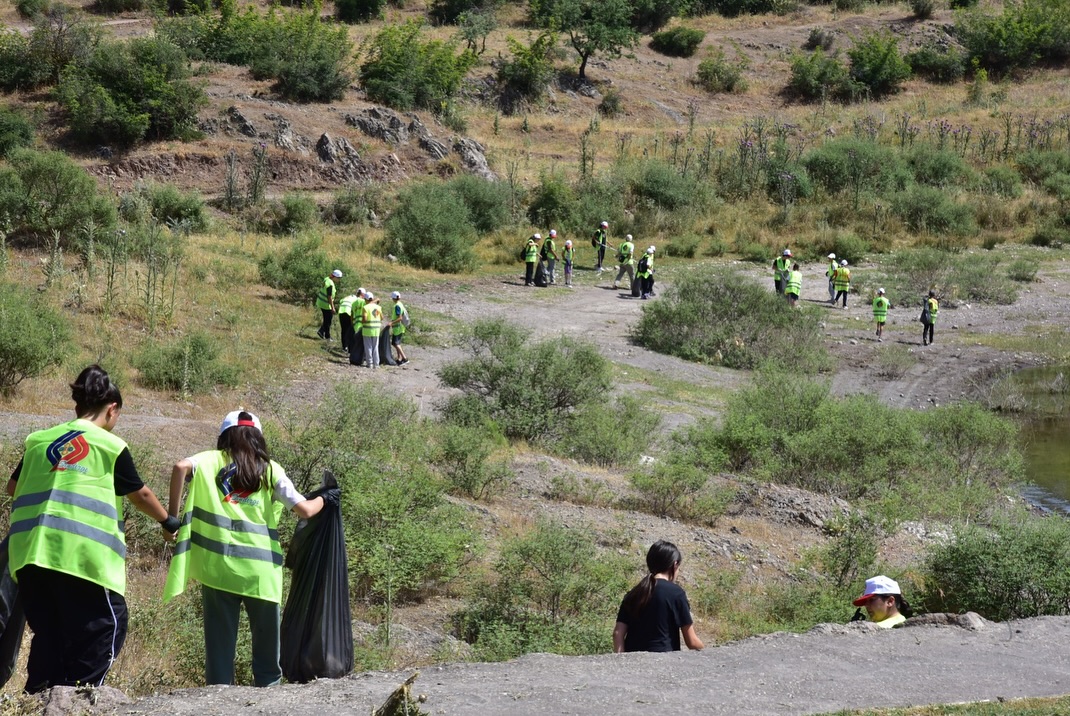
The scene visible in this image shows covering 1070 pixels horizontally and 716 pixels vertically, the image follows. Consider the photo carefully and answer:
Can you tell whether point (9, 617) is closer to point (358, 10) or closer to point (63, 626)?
point (63, 626)

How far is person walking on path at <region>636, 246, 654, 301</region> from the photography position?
1166 inches

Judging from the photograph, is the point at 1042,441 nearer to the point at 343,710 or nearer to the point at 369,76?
the point at 343,710

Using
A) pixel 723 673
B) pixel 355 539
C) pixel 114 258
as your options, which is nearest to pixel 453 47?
pixel 114 258

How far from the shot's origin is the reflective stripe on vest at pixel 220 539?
5664 mm

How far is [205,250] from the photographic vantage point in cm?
2866

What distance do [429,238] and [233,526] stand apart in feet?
85.5

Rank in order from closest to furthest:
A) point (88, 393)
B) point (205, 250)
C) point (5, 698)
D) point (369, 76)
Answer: point (5, 698)
point (88, 393)
point (205, 250)
point (369, 76)

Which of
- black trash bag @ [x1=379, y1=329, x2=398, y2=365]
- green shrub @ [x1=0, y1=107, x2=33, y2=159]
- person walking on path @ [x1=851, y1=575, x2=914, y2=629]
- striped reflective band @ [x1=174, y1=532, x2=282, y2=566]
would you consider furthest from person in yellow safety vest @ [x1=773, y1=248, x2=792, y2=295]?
striped reflective band @ [x1=174, y1=532, x2=282, y2=566]

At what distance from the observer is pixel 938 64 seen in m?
62.7

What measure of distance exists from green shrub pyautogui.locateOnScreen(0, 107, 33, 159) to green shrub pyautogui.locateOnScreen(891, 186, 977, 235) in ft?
89.8

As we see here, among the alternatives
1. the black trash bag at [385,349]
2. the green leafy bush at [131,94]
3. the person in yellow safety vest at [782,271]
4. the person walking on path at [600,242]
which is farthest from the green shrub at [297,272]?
the green leafy bush at [131,94]

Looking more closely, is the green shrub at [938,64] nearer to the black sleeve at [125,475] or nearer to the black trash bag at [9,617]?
the black sleeve at [125,475]

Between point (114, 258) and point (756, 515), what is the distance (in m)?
14.2

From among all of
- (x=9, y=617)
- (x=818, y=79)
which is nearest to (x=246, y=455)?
(x=9, y=617)
